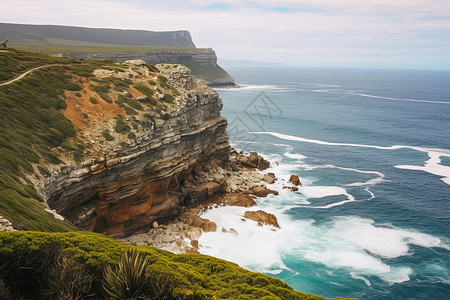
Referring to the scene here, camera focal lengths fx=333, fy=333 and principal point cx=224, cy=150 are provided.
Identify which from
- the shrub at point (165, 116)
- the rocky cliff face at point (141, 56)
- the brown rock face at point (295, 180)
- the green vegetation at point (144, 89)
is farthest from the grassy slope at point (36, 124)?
the rocky cliff face at point (141, 56)

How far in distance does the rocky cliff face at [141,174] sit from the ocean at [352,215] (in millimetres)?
7171

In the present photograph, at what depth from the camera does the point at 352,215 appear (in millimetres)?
43625

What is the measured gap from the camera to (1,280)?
11.6 metres

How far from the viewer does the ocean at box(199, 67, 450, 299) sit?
31.4m

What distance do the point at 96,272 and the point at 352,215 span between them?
3740 centimetres

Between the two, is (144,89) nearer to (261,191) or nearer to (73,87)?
(73,87)

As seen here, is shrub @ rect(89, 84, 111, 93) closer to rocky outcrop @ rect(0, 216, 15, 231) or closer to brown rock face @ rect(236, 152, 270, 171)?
brown rock face @ rect(236, 152, 270, 171)

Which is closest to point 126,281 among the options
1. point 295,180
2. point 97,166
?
point 97,166

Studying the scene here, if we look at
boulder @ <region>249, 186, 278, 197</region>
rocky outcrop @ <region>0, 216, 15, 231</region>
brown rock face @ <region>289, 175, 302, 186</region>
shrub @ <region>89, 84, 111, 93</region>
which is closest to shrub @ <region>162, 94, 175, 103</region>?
shrub @ <region>89, 84, 111, 93</region>

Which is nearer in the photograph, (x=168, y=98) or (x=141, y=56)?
(x=168, y=98)

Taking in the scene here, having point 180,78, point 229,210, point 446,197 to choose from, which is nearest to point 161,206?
point 229,210

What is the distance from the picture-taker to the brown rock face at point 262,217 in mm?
40281

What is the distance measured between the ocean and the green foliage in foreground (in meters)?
16.4

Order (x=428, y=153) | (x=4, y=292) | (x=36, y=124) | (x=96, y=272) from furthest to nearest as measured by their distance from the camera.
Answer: (x=428, y=153) < (x=36, y=124) < (x=96, y=272) < (x=4, y=292)
